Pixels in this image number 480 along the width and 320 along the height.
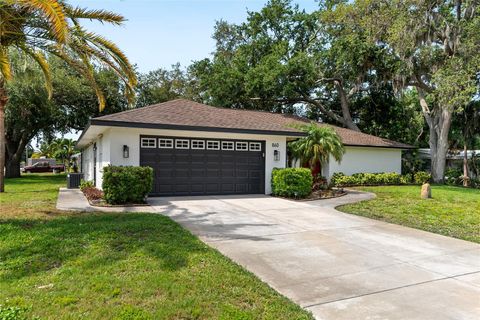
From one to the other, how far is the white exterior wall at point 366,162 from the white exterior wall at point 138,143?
5511mm

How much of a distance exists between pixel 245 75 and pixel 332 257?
68.1 feet

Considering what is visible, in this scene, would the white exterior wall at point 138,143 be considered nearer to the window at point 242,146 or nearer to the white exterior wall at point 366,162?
the window at point 242,146

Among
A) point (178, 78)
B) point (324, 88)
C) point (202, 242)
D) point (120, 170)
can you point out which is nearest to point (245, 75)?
point (324, 88)

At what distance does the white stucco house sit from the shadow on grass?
15.6 feet

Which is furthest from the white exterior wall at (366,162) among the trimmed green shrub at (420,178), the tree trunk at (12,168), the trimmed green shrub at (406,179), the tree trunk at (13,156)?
the tree trunk at (12,168)

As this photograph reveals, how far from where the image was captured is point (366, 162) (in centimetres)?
2048

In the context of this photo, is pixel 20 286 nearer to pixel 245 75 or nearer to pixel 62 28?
pixel 62 28

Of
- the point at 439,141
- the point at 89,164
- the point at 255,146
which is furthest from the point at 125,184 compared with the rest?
the point at 439,141

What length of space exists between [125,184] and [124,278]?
6.45 meters

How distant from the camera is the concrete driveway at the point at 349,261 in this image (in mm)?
3824

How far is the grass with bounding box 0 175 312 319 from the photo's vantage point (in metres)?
3.54

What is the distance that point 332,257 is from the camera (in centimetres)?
561

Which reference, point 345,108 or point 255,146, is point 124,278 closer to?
point 255,146

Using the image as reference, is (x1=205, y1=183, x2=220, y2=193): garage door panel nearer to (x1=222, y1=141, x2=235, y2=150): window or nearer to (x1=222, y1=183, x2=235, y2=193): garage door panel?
(x1=222, y1=183, x2=235, y2=193): garage door panel
